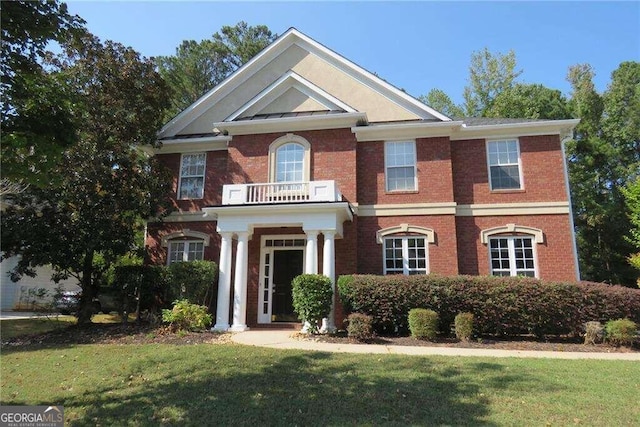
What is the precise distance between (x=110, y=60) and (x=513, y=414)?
14.8 metres

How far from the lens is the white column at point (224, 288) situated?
1280cm

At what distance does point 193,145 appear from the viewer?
16.3 m

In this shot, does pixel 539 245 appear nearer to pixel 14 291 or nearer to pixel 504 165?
pixel 504 165

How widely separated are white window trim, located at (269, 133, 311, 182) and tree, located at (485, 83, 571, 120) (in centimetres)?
1654

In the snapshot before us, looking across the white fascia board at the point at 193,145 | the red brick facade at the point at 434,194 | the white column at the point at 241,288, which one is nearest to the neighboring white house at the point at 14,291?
the white fascia board at the point at 193,145

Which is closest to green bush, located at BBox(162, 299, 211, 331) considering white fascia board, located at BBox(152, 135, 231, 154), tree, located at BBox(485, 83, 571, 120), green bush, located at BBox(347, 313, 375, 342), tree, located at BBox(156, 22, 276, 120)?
green bush, located at BBox(347, 313, 375, 342)

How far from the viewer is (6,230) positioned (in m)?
12.3

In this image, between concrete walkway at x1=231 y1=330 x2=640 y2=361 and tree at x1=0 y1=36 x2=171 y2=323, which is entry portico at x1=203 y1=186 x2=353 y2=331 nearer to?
concrete walkway at x1=231 y1=330 x2=640 y2=361

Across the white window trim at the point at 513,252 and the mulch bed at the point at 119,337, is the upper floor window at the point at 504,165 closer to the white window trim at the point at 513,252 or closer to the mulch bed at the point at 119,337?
the white window trim at the point at 513,252

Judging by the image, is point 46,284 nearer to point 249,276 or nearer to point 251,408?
point 249,276

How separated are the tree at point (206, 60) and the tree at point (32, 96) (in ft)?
70.4

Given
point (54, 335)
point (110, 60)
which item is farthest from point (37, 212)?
point (110, 60)

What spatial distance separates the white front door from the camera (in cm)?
1433

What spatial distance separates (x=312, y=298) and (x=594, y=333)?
23.2 ft
